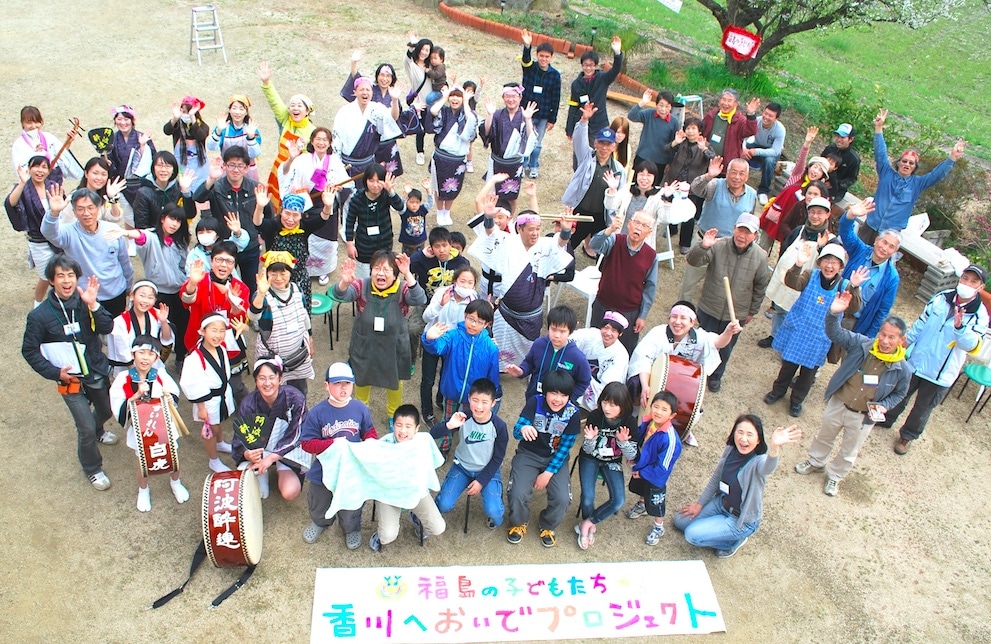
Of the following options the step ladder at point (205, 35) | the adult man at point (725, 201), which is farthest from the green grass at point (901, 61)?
the step ladder at point (205, 35)

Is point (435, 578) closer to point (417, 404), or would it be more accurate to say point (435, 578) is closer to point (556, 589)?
point (556, 589)

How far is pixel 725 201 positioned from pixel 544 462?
4130 mm

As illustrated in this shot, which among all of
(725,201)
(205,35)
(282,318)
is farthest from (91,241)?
(205,35)

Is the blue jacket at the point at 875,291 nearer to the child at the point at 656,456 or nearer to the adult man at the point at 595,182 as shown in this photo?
the adult man at the point at 595,182

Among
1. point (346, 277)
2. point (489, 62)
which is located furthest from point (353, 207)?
point (489, 62)

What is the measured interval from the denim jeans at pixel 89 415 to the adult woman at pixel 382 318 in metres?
2.00

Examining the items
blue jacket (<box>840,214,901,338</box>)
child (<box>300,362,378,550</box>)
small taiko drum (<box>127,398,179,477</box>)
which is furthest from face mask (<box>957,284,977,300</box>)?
small taiko drum (<box>127,398,179,477</box>)

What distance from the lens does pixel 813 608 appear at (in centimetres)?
608

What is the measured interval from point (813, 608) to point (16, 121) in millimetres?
11918

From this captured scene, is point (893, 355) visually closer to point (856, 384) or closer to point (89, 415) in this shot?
point (856, 384)

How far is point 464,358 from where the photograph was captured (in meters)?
6.39

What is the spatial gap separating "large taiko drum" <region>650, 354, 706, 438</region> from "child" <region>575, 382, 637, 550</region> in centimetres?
45

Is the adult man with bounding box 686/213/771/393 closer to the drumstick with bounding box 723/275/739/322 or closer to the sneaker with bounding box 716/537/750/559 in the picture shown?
the drumstick with bounding box 723/275/739/322

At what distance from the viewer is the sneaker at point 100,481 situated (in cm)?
623
